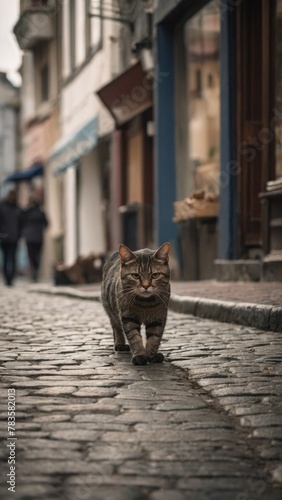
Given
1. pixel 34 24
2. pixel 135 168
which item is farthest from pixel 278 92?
pixel 34 24

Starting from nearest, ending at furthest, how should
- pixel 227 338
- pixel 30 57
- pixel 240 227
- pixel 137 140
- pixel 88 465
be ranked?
pixel 88 465 < pixel 227 338 < pixel 240 227 < pixel 137 140 < pixel 30 57

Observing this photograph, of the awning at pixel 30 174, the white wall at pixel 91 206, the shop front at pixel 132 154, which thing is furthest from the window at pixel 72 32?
the shop front at pixel 132 154

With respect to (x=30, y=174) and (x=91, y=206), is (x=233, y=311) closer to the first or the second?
(x=91, y=206)

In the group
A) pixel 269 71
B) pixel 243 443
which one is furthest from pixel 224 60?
pixel 243 443

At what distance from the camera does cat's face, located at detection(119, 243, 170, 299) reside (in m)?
5.72

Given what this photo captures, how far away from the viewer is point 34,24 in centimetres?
2744

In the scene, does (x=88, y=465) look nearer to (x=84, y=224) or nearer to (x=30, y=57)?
(x=84, y=224)

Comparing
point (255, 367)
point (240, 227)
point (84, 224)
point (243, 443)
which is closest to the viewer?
point (243, 443)

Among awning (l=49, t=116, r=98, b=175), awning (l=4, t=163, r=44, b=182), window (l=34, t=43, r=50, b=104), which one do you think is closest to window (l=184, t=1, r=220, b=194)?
awning (l=49, t=116, r=98, b=175)

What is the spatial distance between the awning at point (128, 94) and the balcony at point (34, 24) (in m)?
10.5

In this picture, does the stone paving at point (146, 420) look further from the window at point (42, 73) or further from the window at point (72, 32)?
the window at point (42, 73)

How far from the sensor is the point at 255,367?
215 inches

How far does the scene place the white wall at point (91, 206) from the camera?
22016 mm

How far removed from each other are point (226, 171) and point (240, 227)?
0.75m
